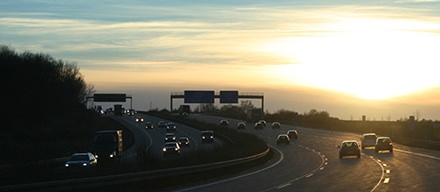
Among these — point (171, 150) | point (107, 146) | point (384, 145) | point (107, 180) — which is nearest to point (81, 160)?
point (107, 146)

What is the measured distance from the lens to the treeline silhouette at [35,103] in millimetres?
108562

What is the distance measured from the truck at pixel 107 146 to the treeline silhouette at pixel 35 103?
97.8 feet

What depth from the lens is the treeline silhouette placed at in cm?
10856

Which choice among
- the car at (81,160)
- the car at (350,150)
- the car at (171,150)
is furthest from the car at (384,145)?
the car at (81,160)

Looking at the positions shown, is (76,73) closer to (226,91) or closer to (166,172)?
(226,91)

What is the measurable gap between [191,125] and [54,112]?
22502 millimetres

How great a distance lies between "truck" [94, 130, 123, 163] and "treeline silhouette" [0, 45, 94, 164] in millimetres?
29799

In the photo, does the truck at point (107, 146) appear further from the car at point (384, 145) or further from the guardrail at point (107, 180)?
the guardrail at point (107, 180)

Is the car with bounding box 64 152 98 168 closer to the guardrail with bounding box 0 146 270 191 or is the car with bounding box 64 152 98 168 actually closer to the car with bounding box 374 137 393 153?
the guardrail with bounding box 0 146 270 191

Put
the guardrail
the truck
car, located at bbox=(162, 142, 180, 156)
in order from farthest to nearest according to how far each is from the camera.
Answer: car, located at bbox=(162, 142, 180, 156) < the truck < the guardrail

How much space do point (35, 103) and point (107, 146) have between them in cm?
5826

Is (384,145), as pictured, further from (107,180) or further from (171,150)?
(107,180)

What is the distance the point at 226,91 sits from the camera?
127 m

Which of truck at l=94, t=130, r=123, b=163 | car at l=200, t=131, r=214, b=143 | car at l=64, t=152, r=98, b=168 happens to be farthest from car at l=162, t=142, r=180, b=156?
car at l=200, t=131, r=214, b=143
